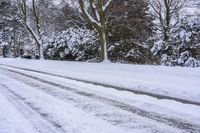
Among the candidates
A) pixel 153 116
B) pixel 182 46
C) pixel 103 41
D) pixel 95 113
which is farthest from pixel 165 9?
pixel 153 116

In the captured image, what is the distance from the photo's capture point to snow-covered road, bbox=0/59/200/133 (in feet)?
19.2

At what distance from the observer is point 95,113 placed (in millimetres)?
7051

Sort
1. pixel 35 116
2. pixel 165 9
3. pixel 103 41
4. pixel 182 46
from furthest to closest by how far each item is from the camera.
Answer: pixel 165 9 → pixel 103 41 → pixel 182 46 → pixel 35 116

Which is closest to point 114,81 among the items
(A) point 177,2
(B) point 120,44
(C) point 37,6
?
(B) point 120,44

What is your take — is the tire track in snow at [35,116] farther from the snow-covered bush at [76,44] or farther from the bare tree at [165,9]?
the bare tree at [165,9]

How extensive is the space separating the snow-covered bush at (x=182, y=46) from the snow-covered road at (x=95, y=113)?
10.1 meters

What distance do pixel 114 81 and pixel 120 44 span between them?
581 inches

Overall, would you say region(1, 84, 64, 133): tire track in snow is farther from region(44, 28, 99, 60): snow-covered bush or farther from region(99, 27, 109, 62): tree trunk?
region(44, 28, 99, 60): snow-covered bush

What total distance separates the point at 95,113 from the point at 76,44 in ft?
74.2

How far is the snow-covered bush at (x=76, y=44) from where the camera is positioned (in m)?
28.7

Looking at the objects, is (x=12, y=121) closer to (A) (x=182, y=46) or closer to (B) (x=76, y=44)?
(A) (x=182, y=46)

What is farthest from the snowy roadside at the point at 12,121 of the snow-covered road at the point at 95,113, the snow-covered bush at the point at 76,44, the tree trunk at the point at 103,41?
the snow-covered bush at the point at 76,44

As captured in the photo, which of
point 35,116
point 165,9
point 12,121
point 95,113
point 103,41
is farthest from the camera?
point 165,9

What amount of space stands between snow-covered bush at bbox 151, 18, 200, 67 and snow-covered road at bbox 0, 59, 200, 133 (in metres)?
10.1
